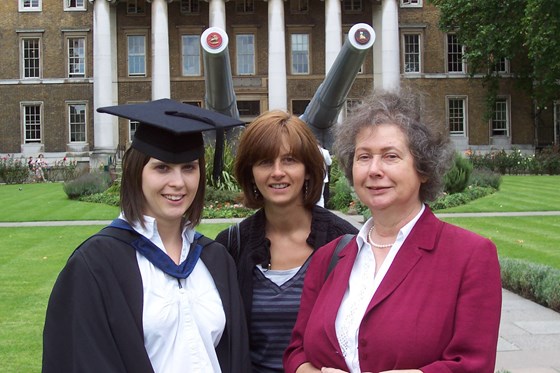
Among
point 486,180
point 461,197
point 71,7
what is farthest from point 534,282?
point 71,7

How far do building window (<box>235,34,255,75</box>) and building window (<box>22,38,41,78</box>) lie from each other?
1226 cm

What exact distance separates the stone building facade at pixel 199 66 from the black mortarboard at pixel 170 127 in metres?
38.0

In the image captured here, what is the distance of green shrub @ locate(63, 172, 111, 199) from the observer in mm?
24844

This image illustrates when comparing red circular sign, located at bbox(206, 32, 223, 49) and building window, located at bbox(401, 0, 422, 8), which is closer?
red circular sign, located at bbox(206, 32, 223, 49)

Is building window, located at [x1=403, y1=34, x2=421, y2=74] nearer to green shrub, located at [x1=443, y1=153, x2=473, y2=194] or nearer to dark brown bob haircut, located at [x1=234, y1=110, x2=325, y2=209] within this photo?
green shrub, located at [x1=443, y1=153, x2=473, y2=194]

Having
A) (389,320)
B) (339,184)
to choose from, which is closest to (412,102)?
(389,320)

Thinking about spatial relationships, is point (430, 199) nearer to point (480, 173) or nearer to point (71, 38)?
point (480, 173)

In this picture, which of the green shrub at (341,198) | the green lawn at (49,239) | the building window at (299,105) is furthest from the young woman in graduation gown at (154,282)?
the building window at (299,105)

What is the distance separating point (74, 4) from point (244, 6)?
411 inches

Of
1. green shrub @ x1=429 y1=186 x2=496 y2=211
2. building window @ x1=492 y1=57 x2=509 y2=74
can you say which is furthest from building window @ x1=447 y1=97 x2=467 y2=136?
green shrub @ x1=429 y1=186 x2=496 y2=211

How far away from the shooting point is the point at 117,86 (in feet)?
140

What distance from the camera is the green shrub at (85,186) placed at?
978 inches

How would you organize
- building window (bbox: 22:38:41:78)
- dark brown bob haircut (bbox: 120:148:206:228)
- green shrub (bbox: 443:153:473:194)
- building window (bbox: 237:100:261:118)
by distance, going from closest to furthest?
dark brown bob haircut (bbox: 120:148:206:228)
green shrub (bbox: 443:153:473:194)
building window (bbox: 237:100:261:118)
building window (bbox: 22:38:41:78)

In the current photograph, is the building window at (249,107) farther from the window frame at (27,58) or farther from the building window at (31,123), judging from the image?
the window frame at (27,58)
